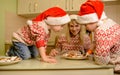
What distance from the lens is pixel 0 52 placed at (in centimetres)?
223

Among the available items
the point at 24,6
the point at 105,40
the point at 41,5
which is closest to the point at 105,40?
the point at 105,40

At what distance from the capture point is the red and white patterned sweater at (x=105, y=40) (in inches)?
39.2

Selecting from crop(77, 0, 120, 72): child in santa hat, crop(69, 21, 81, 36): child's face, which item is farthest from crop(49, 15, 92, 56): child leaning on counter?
crop(77, 0, 120, 72): child in santa hat

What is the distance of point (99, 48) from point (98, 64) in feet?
0.30

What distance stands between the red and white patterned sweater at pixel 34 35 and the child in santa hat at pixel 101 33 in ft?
0.92

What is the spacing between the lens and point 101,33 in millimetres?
1006

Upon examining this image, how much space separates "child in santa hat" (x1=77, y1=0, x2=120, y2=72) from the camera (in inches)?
39.4

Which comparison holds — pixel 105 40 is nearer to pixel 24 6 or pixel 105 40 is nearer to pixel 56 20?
pixel 56 20

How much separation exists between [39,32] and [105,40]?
1.51 ft

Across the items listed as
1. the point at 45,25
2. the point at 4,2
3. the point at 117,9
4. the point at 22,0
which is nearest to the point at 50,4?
the point at 22,0

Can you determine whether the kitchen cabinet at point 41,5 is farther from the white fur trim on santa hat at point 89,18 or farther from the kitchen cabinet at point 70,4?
the white fur trim on santa hat at point 89,18

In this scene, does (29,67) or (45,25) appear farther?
(45,25)

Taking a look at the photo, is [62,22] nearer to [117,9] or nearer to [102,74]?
[102,74]

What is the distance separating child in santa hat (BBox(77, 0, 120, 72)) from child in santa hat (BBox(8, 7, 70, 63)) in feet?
0.64
